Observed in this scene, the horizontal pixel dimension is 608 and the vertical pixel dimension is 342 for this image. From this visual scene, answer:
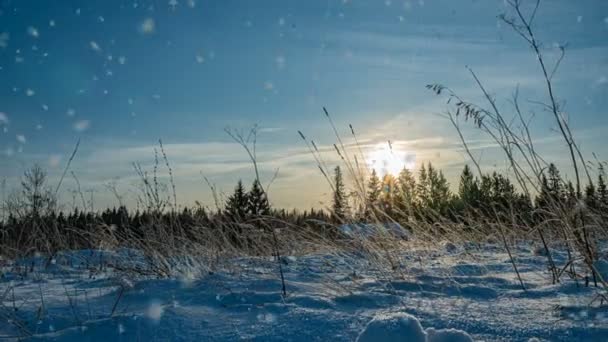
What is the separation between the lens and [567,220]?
2.29m

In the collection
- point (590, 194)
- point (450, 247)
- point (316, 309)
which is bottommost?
point (316, 309)

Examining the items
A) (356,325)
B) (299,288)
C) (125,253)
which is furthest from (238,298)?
(125,253)

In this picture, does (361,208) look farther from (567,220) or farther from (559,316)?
(559,316)

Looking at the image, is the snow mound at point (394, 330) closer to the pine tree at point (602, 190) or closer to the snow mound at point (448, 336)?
the snow mound at point (448, 336)

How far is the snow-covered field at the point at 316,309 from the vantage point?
1.54 meters

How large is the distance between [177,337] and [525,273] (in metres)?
2.26

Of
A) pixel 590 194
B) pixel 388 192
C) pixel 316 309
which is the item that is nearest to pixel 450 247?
pixel 388 192

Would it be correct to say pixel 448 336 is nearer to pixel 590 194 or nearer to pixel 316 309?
pixel 316 309

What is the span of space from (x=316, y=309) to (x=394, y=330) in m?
0.63

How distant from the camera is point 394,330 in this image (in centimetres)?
129

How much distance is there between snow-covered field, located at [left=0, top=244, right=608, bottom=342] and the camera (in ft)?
5.05

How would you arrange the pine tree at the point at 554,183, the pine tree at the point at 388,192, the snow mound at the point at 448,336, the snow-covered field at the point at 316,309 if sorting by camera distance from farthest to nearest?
the pine tree at the point at 388,192
the pine tree at the point at 554,183
the snow-covered field at the point at 316,309
the snow mound at the point at 448,336

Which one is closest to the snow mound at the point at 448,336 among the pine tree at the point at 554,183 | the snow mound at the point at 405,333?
the snow mound at the point at 405,333

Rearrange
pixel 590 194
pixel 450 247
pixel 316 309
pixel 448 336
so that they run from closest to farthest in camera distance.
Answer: pixel 448 336 < pixel 316 309 < pixel 590 194 < pixel 450 247
